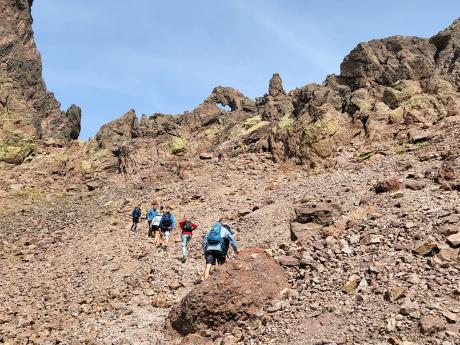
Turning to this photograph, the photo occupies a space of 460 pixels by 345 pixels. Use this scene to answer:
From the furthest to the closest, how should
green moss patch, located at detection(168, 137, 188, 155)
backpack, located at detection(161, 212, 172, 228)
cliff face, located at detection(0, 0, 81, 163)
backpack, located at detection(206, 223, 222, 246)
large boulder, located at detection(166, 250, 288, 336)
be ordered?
cliff face, located at detection(0, 0, 81, 163) → green moss patch, located at detection(168, 137, 188, 155) → backpack, located at detection(161, 212, 172, 228) → backpack, located at detection(206, 223, 222, 246) → large boulder, located at detection(166, 250, 288, 336)

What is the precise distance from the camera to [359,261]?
13.7 meters

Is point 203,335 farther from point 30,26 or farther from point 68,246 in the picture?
point 30,26

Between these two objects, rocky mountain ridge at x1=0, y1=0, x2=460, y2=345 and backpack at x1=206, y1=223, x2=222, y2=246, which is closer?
rocky mountain ridge at x1=0, y1=0, x2=460, y2=345

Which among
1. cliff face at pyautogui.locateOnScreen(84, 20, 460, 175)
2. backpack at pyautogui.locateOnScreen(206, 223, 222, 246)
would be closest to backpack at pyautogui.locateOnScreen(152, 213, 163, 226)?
backpack at pyautogui.locateOnScreen(206, 223, 222, 246)

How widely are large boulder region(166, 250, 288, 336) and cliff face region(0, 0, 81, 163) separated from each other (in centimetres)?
4333

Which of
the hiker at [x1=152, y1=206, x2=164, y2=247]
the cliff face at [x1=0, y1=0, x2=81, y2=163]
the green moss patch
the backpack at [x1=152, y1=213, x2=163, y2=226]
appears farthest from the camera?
the cliff face at [x1=0, y1=0, x2=81, y2=163]

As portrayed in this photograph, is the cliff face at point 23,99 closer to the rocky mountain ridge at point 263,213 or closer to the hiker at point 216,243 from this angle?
the rocky mountain ridge at point 263,213

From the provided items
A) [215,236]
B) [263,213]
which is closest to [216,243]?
[215,236]

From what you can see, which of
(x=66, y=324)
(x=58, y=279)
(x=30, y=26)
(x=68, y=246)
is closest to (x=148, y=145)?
(x=68, y=246)

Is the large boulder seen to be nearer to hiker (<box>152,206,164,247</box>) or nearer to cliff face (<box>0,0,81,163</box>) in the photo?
hiker (<box>152,206,164,247</box>)

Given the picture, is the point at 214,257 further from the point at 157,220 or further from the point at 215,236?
the point at 157,220

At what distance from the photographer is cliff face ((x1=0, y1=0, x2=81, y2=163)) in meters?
55.0

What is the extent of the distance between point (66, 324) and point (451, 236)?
41.7 feet

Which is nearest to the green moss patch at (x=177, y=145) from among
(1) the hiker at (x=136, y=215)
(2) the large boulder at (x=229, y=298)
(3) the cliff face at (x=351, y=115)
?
(3) the cliff face at (x=351, y=115)
